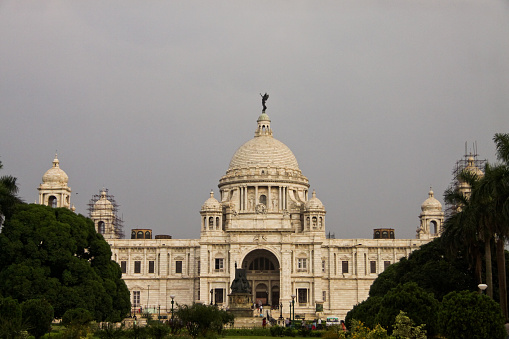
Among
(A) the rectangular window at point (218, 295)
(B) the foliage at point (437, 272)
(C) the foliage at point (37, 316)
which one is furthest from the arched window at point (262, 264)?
(C) the foliage at point (37, 316)

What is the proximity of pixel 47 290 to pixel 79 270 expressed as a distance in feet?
10.5

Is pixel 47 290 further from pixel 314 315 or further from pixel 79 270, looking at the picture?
pixel 314 315

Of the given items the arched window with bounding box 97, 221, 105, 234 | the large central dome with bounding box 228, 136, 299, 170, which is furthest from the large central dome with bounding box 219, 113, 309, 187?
the arched window with bounding box 97, 221, 105, 234

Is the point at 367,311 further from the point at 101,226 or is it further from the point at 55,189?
the point at 101,226

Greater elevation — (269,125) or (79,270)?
(269,125)

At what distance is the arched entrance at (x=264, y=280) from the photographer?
11281 cm

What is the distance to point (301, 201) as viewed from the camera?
12438 centimetres

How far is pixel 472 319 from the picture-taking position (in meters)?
Answer: 42.9

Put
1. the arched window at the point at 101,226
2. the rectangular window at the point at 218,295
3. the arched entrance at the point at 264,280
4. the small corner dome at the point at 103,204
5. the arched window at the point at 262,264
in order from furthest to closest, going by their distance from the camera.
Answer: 1. the arched window at the point at 101,226
2. the small corner dome at the point at 103,204
3. the arched window at the point at 262,264
4. the arched entrance at the point at 264,280
5. the rectangular window at the point at 218,295

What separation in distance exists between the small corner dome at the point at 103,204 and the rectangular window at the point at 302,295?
107ft

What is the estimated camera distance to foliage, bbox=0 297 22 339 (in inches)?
1718

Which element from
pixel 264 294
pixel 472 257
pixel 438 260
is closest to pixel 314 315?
pixel 264 294

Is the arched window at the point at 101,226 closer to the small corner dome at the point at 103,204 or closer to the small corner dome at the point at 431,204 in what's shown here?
the small corner dome at the point at 103,204

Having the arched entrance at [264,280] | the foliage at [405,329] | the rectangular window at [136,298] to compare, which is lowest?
the foliage at [405,329]
